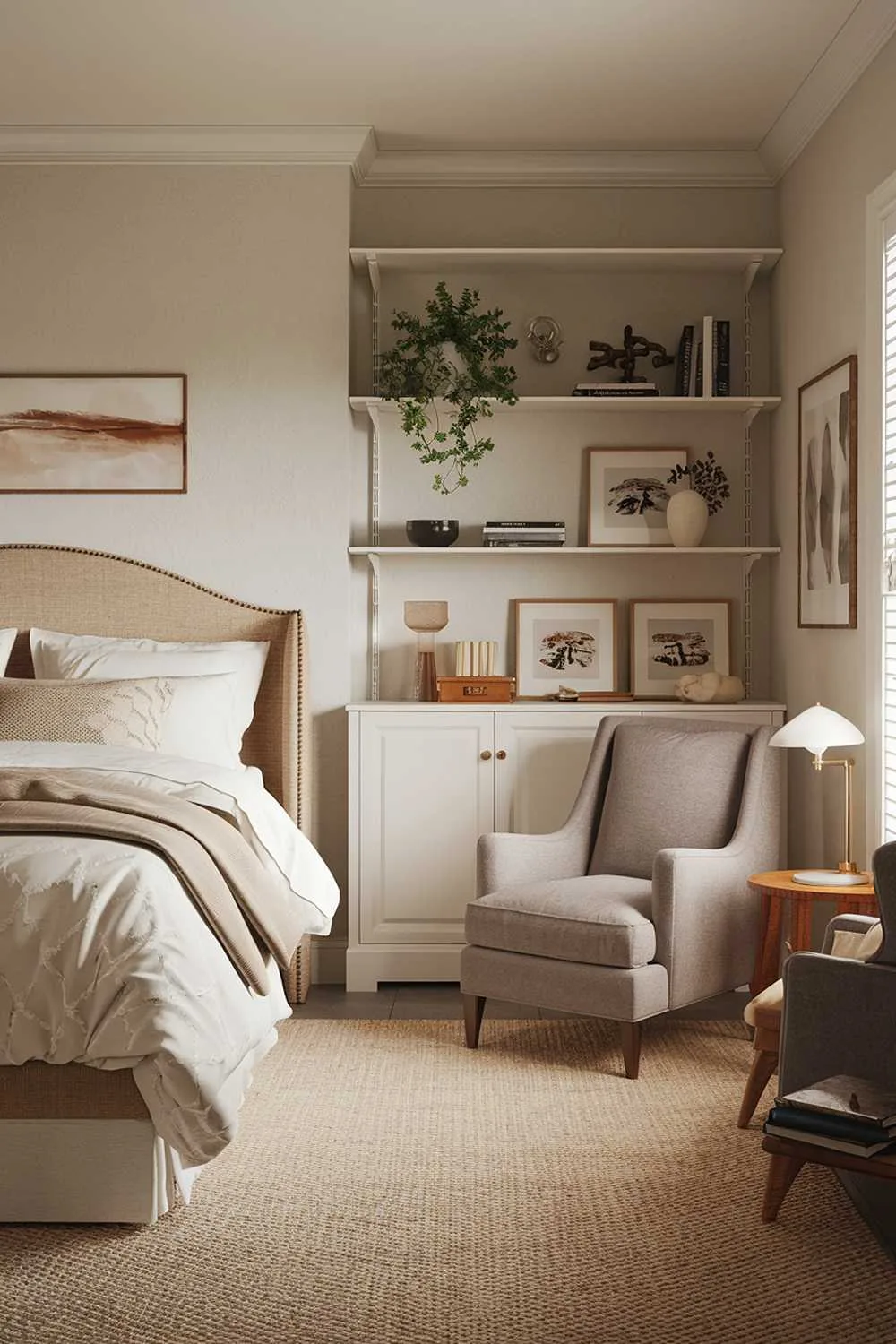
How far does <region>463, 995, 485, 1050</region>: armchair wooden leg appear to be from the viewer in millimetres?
3695

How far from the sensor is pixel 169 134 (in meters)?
4.44

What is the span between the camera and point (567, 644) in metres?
4.75

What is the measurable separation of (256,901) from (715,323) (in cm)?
270

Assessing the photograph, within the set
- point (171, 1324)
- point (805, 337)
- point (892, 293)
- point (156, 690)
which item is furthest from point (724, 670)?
point (171, 1324)

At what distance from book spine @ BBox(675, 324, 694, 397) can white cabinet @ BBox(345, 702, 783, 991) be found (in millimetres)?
1137

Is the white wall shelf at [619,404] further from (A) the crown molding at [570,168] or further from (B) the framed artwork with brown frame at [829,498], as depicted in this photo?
(A) the crown molding at [570,168]

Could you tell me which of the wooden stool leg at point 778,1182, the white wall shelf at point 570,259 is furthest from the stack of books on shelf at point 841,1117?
the white wall shelf at point 570,259

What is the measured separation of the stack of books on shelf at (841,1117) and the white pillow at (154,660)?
7.41ft

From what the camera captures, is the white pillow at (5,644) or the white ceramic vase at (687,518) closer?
the white pillow at (5,644)

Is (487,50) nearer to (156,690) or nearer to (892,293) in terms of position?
(892,293)

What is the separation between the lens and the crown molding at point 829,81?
3475 millimetres

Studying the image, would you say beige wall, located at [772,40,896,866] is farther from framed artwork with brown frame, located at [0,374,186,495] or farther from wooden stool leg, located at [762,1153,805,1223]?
framed artwork with brown frame, located at [0,374,186,495]

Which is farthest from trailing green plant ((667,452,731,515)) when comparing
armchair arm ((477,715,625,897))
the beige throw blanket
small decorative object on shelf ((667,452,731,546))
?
the beige throw blanket

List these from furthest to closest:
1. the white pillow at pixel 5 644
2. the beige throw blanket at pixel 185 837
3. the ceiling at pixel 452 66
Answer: the white pillow at pixel 5 644 < the ceiling at pixel 452 66 < the beige throw blanket at pixel 185 837
